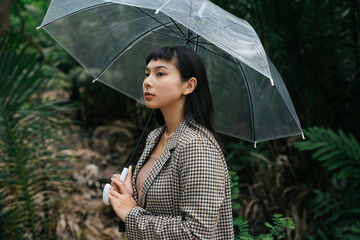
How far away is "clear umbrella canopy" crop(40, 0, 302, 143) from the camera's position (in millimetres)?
1960

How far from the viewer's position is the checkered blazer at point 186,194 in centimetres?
141

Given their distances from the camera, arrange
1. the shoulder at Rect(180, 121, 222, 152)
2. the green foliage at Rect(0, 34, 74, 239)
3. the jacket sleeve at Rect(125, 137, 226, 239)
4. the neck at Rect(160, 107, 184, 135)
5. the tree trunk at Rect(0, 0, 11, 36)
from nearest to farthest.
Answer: the jacket sleeve at Rect(125, 137, 226, 239) < the shoulder at Rect(180, 121, 222, 152) < the neck at Rect(160, 107, 184, 135) < the green foliage at Rect(0, 34, 74, 239) < the tree trunk at Rect(0, 0, 11, 36)

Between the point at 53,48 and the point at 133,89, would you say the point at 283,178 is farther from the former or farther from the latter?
the point at 53,48

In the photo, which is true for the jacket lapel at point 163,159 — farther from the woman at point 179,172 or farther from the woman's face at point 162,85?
the woman's face at point 162,85

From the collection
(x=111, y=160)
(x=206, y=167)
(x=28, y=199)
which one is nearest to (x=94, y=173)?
(x=111, y=160)

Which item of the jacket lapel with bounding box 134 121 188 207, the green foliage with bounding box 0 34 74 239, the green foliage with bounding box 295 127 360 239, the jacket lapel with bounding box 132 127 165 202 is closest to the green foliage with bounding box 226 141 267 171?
the green foliage with bounding box 295 127 360 239

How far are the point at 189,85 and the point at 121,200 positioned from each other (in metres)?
0.65

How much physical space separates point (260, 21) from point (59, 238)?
3406mm

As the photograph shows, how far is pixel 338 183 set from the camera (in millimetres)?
4234

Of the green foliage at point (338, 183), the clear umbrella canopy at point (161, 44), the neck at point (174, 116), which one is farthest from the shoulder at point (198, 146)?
the green foliage at point (338, 183)

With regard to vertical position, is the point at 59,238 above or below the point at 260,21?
below

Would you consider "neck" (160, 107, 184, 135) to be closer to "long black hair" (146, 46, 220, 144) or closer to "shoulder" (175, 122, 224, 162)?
"long black hair" (146, 46, 220, 144)

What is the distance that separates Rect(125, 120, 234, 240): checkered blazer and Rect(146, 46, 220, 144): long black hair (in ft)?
0.22

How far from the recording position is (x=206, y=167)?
1.44 m
